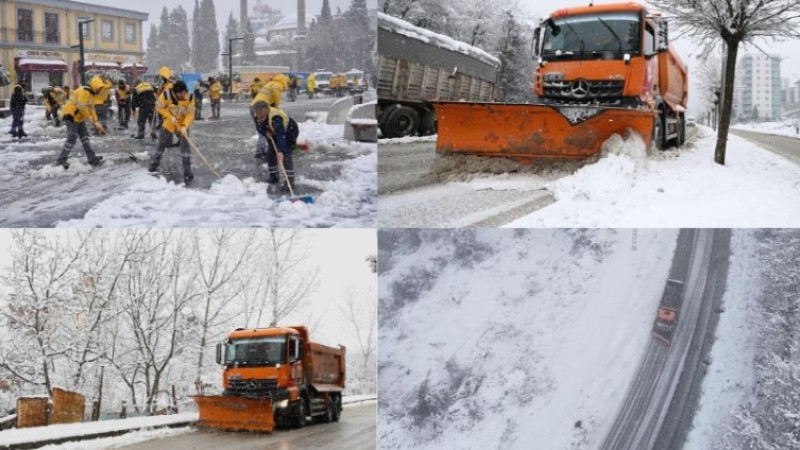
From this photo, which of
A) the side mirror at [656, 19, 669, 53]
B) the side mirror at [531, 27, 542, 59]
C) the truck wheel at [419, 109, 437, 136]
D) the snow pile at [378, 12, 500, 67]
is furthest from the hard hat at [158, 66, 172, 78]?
the side mirror at [656, 19, 669, 53]

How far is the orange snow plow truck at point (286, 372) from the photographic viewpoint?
515cm

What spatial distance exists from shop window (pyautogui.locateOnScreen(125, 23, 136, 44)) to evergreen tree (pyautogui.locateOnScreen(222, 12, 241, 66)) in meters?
0.51

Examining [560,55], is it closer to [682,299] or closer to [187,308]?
[682,299]

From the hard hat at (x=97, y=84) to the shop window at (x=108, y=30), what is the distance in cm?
25

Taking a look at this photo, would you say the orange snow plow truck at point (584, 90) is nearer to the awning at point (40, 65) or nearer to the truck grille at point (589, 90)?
the truck grille at point (589, 90)

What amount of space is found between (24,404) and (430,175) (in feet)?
8.83

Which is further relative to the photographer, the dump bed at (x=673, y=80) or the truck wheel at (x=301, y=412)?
the truck wheel at (x=301, y=412)

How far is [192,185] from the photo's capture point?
4621mm

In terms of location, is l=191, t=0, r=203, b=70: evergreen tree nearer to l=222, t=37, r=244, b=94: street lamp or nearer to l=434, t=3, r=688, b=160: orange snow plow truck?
l=222, t=37, r=244, b=94: street lamp

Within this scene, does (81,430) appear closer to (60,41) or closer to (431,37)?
(60,41)

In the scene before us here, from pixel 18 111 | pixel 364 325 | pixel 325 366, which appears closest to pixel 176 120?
pixel 18 111

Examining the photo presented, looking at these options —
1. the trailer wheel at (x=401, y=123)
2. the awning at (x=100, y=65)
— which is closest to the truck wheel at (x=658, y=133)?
the trailer wheel at (x=401, y=123)

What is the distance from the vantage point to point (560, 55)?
475 cm

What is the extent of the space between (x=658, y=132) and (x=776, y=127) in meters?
0.65
